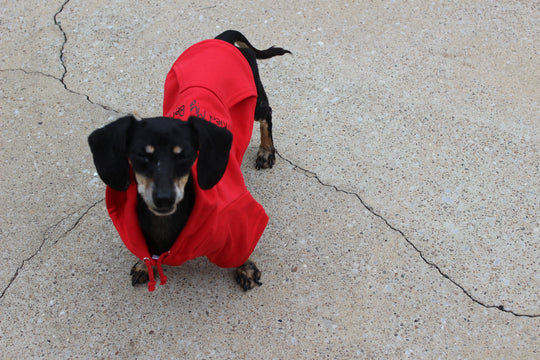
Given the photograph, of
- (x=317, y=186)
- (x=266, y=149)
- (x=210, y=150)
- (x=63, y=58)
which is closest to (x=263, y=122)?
(x=266, y=149)

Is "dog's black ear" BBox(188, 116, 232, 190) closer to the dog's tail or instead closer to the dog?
the dog

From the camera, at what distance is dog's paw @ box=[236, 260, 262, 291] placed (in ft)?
9.78

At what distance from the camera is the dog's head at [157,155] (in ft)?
7.47

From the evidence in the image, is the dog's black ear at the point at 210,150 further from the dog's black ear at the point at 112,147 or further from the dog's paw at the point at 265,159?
the dog's paw at the point at 265,159

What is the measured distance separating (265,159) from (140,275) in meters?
1.26

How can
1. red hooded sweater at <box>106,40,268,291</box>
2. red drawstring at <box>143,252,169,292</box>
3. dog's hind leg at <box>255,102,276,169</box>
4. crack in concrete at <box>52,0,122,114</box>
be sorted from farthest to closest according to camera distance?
crack in concrete at <box>52,0,122,114</box>, dog's hind leg at <box>255,102,276,169</box>, red drawstring at <box>143,252,169,292</box>, red hooded sweater at <box>106,40,268,291</box>

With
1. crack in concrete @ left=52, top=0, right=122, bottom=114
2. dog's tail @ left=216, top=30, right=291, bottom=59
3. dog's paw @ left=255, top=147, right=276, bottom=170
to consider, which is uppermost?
dog's tail @ left=216, top=30, right=291, bottom=59

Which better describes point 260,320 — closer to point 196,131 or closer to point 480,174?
point 196,131

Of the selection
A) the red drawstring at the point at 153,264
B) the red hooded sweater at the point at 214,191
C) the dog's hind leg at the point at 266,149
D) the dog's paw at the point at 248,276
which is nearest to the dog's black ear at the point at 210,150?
the red hooded sweater at the point at 214,191

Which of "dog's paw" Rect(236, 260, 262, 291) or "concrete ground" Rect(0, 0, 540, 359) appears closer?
"concrete ground" Rect(0, 0, 540, 359)

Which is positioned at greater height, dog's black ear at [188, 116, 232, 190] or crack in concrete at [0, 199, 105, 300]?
dog's black ear at [188, 116, 232, 190]

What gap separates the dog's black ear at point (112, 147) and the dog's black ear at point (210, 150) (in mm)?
324

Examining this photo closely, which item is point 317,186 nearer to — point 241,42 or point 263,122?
point 263,122

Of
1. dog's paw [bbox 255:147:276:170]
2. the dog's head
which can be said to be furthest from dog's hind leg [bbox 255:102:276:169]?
the dog's head
